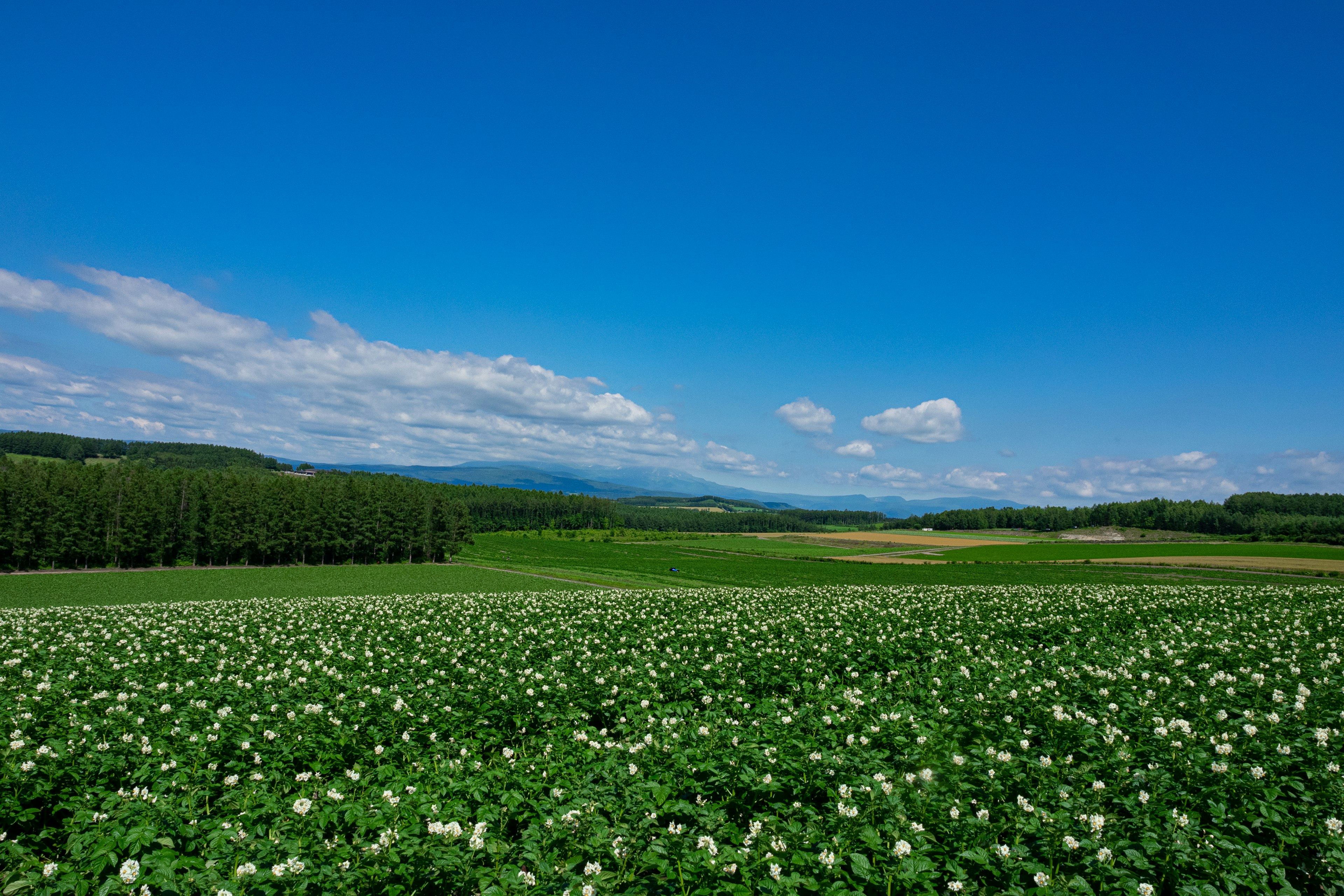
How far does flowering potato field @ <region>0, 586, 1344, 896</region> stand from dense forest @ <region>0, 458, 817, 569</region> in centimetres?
7038

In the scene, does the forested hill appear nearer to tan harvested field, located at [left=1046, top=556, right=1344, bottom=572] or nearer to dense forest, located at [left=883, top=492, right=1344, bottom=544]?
tan harvested field, located at [left=1046, top=556, right=1344, bottom=572]

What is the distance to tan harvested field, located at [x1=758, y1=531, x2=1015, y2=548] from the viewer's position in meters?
118

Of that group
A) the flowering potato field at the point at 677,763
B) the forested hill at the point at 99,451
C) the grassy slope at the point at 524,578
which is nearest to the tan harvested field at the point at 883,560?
the grassy slope at the point at 524,578

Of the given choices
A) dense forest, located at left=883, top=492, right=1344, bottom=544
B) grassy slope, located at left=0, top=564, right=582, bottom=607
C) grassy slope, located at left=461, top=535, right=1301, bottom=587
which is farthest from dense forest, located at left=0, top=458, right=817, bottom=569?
dense forest, located at left=883, top=492, right=1344, bottom=544

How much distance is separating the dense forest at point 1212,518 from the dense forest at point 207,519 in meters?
148

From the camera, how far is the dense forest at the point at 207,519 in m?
63.1

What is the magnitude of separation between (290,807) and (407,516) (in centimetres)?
8808

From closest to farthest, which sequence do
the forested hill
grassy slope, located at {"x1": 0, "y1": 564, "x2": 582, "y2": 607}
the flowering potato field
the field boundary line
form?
the flowering potato field
grassy slope, located at {"x1": 0, "y1": 564, "x2": 582, "y2": 607}
the field boundary line
the forested hill

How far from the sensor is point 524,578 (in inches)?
2309

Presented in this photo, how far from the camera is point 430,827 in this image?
5.27 m

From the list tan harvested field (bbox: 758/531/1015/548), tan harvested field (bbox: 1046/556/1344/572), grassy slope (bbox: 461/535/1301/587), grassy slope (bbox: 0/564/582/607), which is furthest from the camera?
tan harvested field (bbox: 758/531/1015/548)

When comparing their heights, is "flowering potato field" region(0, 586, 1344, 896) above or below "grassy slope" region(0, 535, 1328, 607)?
above

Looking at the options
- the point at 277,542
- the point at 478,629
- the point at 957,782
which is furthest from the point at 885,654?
the point at 277,542

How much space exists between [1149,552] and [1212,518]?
6483cm
